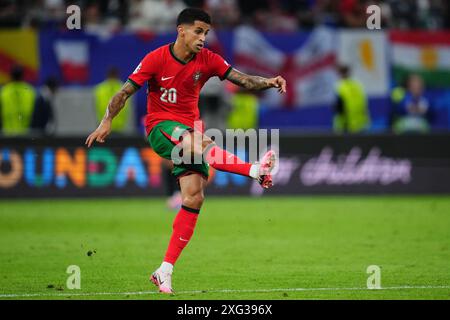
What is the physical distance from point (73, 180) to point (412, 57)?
8986 millimetres

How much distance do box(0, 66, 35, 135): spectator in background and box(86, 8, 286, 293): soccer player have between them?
35.5 ft

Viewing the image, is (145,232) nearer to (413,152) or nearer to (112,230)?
(112,230)

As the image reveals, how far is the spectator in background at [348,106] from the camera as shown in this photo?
2048 centimetres

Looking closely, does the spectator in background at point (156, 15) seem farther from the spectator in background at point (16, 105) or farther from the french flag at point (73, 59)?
the spectator in background at point (16, 105)

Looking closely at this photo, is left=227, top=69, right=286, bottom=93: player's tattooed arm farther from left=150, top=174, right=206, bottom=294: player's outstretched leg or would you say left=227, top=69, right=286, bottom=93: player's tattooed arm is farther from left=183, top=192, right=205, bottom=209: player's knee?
left=183, top=192, right=205, bottom=209: player's knee

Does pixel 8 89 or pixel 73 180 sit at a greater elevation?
pixel 8 89

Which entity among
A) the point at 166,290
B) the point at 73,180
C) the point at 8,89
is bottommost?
the point at 166,290

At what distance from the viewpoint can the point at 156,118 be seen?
29.9ft

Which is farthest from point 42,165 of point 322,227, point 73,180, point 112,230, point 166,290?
point 166,290

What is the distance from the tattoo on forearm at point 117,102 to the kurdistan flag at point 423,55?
47.9 ft

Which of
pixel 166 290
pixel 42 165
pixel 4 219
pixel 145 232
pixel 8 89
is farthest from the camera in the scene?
pixel 8 89

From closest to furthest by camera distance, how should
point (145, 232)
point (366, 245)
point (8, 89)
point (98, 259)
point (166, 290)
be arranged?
1. point (166, 290)
2. point (98, 259)
3. point (366, 245)
4. point (145, 232)
5. point (8, 89)

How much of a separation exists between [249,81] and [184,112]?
2.22 ft

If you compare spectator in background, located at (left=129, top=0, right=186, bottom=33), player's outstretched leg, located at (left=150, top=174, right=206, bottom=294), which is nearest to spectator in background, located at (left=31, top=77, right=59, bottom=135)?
spectator in background, located at (left=129, top=0, right=186, bottom=33)
